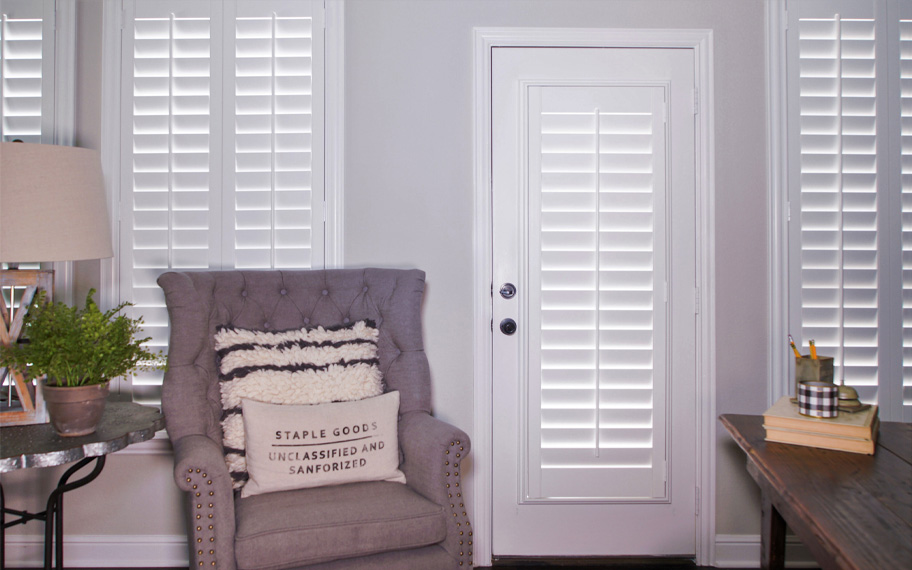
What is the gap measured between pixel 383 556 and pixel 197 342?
88 cm

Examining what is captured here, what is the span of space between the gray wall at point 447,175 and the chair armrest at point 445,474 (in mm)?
531

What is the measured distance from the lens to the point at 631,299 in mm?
2438

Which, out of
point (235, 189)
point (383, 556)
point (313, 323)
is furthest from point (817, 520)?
point (235, 189)

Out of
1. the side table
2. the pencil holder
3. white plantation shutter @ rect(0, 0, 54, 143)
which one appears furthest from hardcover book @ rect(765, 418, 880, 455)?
white plantation shutter @ rect(0, 0, 54, 143)

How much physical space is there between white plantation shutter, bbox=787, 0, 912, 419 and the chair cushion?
1636mm

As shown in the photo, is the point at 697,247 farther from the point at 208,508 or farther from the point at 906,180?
the point at 208,508

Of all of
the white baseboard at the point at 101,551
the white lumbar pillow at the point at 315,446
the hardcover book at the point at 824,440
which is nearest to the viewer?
the hardcover book at the point at 824,440

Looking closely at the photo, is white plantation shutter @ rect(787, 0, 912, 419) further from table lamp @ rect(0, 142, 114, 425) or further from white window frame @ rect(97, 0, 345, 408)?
table lamp @ rect(0, 142, 114, 425)

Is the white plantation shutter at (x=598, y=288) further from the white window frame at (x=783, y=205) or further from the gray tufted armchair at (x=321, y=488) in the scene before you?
the gray tufted armchair at (x=321, y=488)

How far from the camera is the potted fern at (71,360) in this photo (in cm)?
175

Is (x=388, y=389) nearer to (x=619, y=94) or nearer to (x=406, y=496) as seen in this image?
(x=406, y=496)

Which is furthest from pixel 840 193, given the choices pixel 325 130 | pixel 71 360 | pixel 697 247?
pixel 71 360

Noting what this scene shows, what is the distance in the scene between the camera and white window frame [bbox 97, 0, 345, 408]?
2414 mm

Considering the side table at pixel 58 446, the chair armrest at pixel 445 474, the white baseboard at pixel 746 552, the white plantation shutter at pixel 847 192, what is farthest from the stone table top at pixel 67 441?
the white plantation shutter at pixel 847 192
